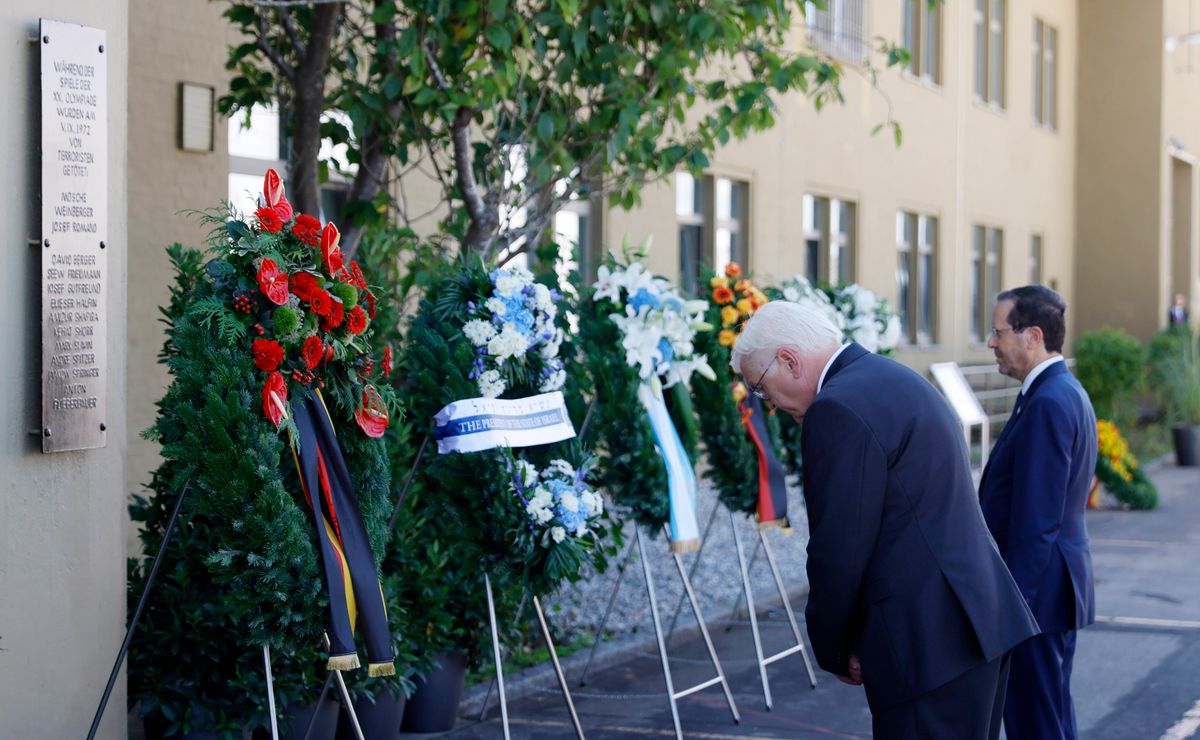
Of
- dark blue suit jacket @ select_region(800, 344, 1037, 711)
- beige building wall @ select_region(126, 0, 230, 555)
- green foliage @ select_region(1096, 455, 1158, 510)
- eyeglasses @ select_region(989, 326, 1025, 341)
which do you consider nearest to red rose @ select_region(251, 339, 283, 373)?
dark blue suit jacket @ select_region(800, 344, 1037, 711)

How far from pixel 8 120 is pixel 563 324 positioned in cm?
239

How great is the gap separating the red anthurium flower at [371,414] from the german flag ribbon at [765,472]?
10.6 feet

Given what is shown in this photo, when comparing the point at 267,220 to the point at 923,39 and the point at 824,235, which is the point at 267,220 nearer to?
the point at 824,235

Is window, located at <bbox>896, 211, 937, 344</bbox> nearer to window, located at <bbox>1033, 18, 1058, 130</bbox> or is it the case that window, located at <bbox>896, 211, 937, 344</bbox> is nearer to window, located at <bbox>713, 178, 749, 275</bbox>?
window, located at <bbox>713, 178, 749, 275</bbox>

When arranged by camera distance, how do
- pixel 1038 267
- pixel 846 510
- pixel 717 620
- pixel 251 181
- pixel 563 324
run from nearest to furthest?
1. pixel 846 510
2. pixel 563 324
3. pixel 717 620
4. pixel 251 181
5. pixel 1038 267

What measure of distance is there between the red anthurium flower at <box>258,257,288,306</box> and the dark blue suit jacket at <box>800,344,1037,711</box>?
1.62 meters

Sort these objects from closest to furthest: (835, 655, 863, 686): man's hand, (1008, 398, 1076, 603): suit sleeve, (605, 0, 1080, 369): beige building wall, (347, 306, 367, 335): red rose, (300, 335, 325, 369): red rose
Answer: (835, 655, 863, 686): man's hand
(300, 335, 325, 369): red rose
(347, 306, 367, 335): red rose
(1008, 398, 1076, 603): suit sleeve
(605, 0, 1080, 369): beige building wall

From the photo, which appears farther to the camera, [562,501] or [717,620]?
[717,620]

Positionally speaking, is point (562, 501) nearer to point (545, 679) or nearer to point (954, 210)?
point (545, 679)

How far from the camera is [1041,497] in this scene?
16.1 ft

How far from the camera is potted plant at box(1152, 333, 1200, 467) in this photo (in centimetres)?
1988

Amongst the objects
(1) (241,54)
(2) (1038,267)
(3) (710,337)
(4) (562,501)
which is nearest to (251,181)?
(1) (241,54)

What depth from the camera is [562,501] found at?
5.57 m

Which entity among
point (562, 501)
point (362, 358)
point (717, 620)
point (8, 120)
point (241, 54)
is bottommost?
point (717, 620)
